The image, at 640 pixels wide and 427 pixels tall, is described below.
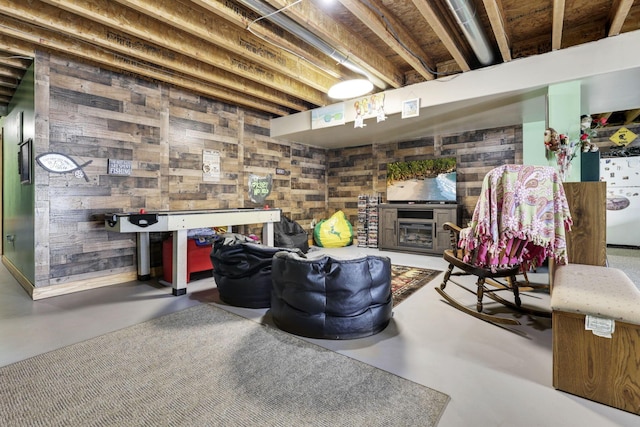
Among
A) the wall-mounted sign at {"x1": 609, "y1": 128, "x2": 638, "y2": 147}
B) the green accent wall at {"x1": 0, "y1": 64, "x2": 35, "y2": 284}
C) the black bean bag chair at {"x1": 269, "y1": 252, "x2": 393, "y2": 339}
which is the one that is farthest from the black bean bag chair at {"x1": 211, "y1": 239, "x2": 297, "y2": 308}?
the wall-mounted sign at {"x1": 609, "y1": 128, "x2": 638, "y2": 147}

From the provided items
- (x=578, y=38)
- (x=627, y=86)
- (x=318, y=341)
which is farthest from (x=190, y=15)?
(x=627, y=86)

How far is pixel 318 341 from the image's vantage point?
2225 mm

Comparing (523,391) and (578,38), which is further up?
(578,38)

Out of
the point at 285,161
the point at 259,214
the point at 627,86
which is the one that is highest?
the point at 627,86

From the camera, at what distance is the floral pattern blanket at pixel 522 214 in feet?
7.30

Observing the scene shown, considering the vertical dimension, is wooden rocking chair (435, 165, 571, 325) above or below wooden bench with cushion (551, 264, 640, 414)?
above

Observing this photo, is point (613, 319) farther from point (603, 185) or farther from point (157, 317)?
point (157, 317)

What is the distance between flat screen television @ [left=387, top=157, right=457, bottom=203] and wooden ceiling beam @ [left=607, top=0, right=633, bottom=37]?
2958mm

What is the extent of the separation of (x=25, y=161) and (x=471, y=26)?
5206 millimetres

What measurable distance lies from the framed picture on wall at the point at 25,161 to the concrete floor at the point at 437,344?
1.39 metres

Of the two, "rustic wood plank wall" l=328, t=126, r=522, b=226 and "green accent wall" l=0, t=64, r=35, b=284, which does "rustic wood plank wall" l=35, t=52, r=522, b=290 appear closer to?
"rustic wood plank wall" l=328, t=126, r=522, b=226

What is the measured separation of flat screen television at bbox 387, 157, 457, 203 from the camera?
5742 millimetres

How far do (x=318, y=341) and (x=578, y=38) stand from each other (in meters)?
A: 4.35

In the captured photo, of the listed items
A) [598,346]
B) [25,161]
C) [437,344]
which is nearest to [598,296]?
[598,346]
